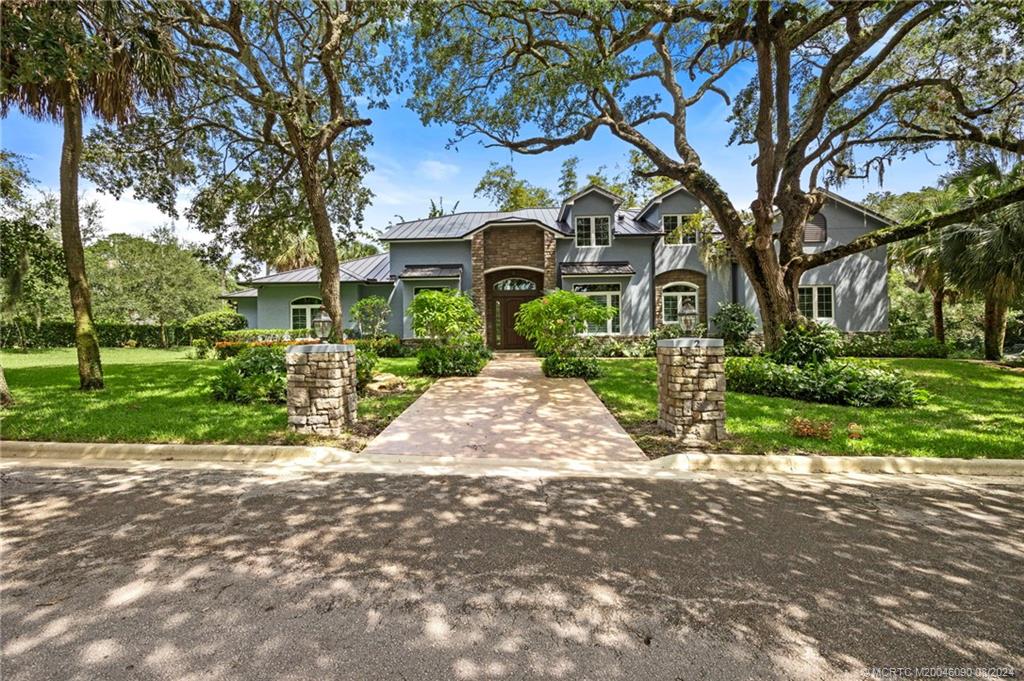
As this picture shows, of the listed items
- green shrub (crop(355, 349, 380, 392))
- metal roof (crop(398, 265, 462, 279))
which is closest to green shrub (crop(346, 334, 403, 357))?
metal roof (crop(398, 265, 462, 279))

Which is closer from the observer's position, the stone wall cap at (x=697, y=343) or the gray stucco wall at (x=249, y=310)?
the stone wall cap at (x=697, y=343)

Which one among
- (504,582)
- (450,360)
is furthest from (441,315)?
(504,582)

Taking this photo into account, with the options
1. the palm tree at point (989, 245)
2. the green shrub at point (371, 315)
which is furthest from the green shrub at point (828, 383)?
the green shrub at point (371, 315)

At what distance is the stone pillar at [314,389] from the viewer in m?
6.29

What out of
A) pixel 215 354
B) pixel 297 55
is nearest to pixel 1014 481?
pixel 297 55

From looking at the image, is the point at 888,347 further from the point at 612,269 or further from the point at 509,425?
the point at 509,425

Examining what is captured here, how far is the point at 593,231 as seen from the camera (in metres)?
18.3

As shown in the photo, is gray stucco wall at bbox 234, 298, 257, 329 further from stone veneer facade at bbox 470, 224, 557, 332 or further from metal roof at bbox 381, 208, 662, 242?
stone veneer facade at bbox 470, 224, 557, 332

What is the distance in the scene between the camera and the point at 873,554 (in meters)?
3.17

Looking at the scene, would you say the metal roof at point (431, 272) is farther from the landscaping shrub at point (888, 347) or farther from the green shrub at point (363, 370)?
the landscaping shrub at point (888, 347)

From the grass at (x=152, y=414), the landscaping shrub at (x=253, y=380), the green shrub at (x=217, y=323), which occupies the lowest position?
the grass at (x=152, y=414)

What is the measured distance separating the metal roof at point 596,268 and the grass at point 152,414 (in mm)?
8814

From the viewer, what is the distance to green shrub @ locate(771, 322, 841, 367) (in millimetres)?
9406

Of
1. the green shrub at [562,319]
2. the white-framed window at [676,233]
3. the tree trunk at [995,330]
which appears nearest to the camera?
the green shrub at [562,319]
